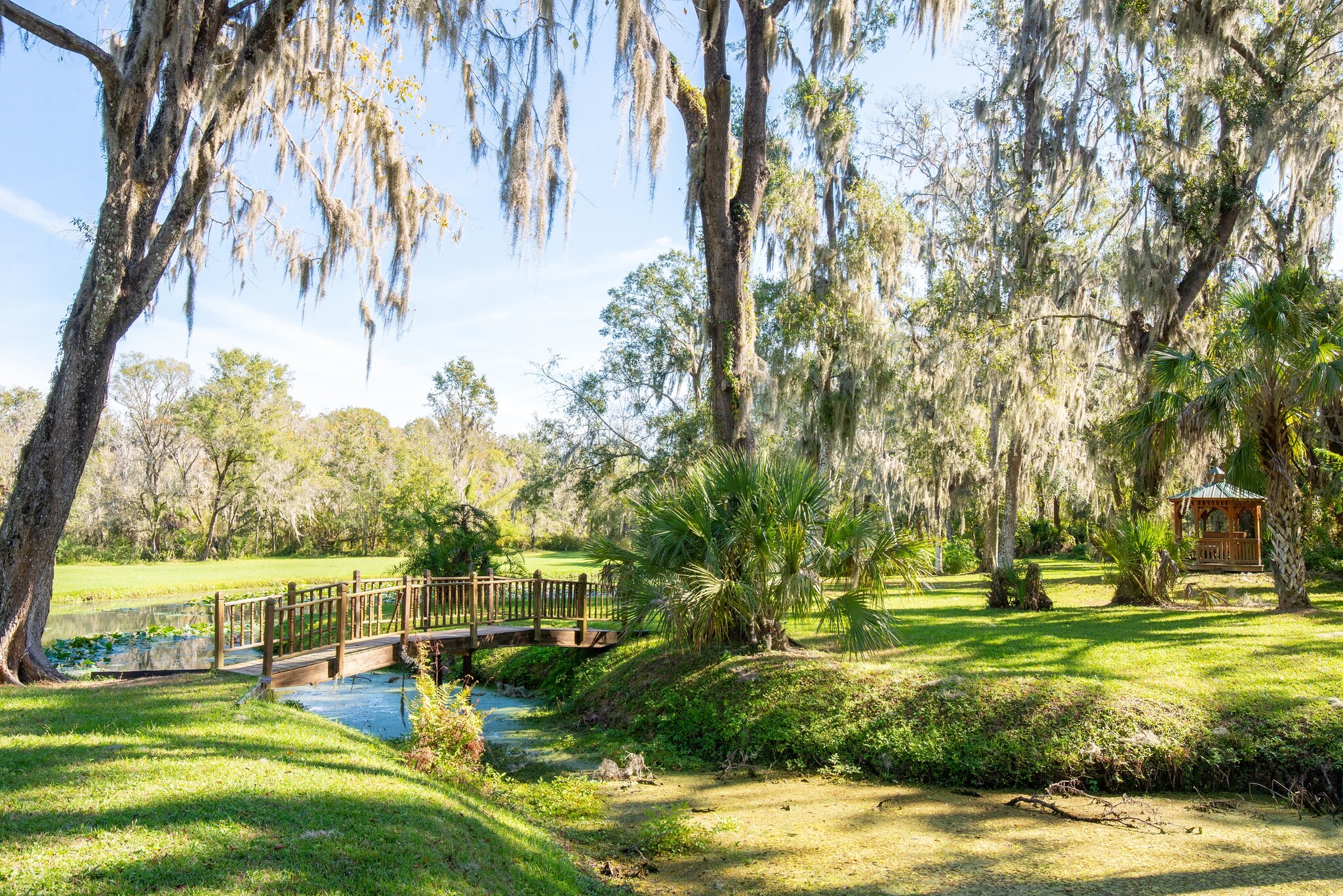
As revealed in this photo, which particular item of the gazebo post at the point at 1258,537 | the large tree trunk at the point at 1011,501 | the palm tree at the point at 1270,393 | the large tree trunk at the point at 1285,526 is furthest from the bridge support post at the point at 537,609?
the gazebo post at the point at 1258,537

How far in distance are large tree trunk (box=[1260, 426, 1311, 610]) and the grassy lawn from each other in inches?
14.2

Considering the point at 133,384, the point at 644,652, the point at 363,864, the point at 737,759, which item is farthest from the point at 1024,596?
the point at 133,384

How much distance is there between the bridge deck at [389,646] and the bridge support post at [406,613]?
0.09 m

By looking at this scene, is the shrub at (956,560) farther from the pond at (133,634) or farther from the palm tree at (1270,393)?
the pond at (133,634)

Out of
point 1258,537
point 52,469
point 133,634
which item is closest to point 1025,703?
point 52,469

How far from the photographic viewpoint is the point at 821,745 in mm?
8008

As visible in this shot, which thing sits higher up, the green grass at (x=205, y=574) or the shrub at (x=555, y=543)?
the shrub at (x=555, y=543)

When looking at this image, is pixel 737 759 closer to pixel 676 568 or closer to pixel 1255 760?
pixel 676 568

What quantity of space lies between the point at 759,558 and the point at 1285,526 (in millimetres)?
7953

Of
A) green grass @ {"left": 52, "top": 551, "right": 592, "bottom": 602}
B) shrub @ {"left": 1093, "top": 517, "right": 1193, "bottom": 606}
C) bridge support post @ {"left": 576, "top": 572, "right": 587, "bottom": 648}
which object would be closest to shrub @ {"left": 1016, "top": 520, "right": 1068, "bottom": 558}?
green grass @ {"left": 52, "top": 551, "right": 592, "bottom": 602}

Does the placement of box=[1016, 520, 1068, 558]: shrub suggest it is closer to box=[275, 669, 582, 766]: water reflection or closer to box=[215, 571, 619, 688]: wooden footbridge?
box=[215, 571, 619, 688]: wooden footbridge

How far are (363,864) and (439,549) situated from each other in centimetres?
1459

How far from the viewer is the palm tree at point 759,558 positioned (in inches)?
354

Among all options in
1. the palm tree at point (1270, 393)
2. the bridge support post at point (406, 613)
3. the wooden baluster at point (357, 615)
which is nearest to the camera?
the palm tree at point (1270, 393)
